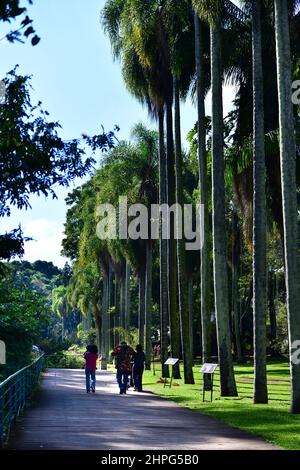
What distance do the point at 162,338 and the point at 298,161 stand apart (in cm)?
1165

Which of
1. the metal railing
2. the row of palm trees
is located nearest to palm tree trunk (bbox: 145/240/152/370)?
the row of palm trees

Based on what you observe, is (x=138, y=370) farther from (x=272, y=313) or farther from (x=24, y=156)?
(x=272, y=313)

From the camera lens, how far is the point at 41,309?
3300 centimetres

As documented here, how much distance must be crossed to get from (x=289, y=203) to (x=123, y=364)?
10.6 m

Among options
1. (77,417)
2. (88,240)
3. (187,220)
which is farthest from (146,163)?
(77,417)

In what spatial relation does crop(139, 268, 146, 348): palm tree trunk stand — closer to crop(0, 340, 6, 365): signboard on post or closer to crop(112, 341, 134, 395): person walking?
crop(112, 341, 134, 395): person walking

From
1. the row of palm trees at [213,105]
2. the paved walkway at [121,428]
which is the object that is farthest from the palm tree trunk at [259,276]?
the paved walkway at [121,428]

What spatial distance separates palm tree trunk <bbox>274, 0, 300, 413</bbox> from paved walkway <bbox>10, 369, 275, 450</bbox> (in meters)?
2.61

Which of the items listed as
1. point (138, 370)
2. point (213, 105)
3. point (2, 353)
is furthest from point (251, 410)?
point (213, 105)

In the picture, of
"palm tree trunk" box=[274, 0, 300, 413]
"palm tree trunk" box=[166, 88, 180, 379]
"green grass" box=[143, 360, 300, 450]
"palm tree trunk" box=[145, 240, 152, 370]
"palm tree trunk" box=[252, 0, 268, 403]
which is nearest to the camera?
"green grass" box=[143, 360, 300, 450]

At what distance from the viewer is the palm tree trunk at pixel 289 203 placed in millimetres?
19125

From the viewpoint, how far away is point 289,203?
19438 mm

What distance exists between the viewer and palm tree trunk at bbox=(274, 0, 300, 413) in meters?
19.1
